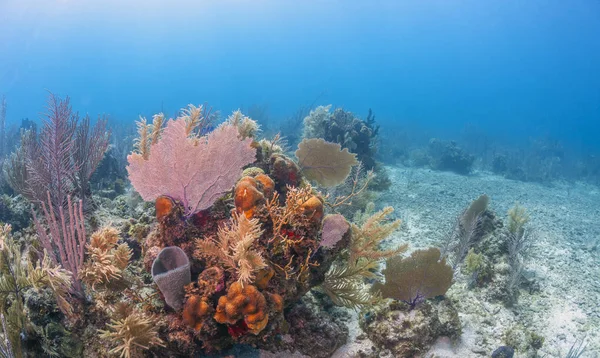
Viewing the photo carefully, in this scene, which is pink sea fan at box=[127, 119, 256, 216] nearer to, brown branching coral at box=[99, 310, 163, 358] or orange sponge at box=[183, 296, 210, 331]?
orange sponge at box=[183, 296, 210, 331]

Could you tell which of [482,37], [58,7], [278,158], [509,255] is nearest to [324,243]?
[278,158]

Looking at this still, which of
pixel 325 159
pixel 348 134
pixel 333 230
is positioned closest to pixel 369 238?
pixel 333 230

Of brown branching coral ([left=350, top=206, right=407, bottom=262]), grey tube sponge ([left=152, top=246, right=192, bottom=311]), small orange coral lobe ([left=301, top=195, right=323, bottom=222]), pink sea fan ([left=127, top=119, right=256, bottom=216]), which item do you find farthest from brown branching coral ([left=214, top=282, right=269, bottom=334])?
brown branching coral ([left=350, top=206, right=407, bottom=262])

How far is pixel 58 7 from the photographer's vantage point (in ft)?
321

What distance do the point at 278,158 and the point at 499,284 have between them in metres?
4.61

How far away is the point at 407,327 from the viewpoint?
388 centimetres

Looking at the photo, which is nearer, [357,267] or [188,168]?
[188,168]

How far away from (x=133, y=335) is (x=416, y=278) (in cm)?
347

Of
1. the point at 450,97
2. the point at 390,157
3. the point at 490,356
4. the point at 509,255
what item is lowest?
the point at 490,356

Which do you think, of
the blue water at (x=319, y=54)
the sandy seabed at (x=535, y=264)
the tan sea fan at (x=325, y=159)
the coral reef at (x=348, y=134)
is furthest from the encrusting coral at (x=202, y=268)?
the blue water at (x=319, y=54)

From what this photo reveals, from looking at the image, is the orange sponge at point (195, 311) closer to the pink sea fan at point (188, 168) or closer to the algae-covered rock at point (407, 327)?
the pink sea fan at point (188, 168)

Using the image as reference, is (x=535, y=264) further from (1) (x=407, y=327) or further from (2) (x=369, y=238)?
(2) (x=369, y=238)

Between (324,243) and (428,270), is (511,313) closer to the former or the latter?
(428,270)

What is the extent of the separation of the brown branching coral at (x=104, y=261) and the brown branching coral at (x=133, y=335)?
47 centimetres
